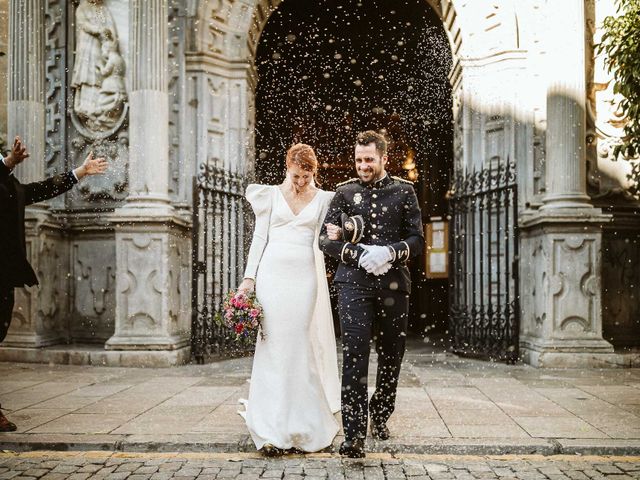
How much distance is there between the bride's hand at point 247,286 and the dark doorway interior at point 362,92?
35.3ft

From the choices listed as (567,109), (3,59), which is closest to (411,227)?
(567,109)

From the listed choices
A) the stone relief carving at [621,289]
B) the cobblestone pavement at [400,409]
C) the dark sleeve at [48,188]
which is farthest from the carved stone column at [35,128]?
the stone relief carving at [621,289]

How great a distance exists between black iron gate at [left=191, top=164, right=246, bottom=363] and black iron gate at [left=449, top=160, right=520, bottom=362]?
10.5ft

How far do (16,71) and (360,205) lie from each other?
289 inches

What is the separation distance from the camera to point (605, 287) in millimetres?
10258

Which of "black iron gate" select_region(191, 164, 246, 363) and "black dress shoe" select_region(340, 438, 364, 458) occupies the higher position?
"black iron gate" select_region(191, 164, 246, 363)

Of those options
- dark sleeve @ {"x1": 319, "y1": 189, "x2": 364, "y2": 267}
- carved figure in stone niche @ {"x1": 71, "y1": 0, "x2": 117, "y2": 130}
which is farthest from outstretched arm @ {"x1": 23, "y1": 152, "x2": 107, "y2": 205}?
carved figure in stone niche @ {"x1": 71, "y1": 0, "x2": 117, "y2": 130}

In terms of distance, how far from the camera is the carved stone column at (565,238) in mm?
9188

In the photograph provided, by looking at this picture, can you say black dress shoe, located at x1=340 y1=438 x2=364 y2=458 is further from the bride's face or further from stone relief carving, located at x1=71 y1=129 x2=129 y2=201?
stone relief carving, located at x1=71 y1=129 x2=129 y2=201

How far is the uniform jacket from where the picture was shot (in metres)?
5.04

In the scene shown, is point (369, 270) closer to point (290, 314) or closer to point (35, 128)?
point (290, 314)

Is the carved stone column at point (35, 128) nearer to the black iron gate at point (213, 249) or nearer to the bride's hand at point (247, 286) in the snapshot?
the black iron gate at point (213, 249)

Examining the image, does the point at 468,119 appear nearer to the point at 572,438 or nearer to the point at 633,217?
the point at 633,217

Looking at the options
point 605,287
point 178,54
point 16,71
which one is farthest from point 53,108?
point 605,287
